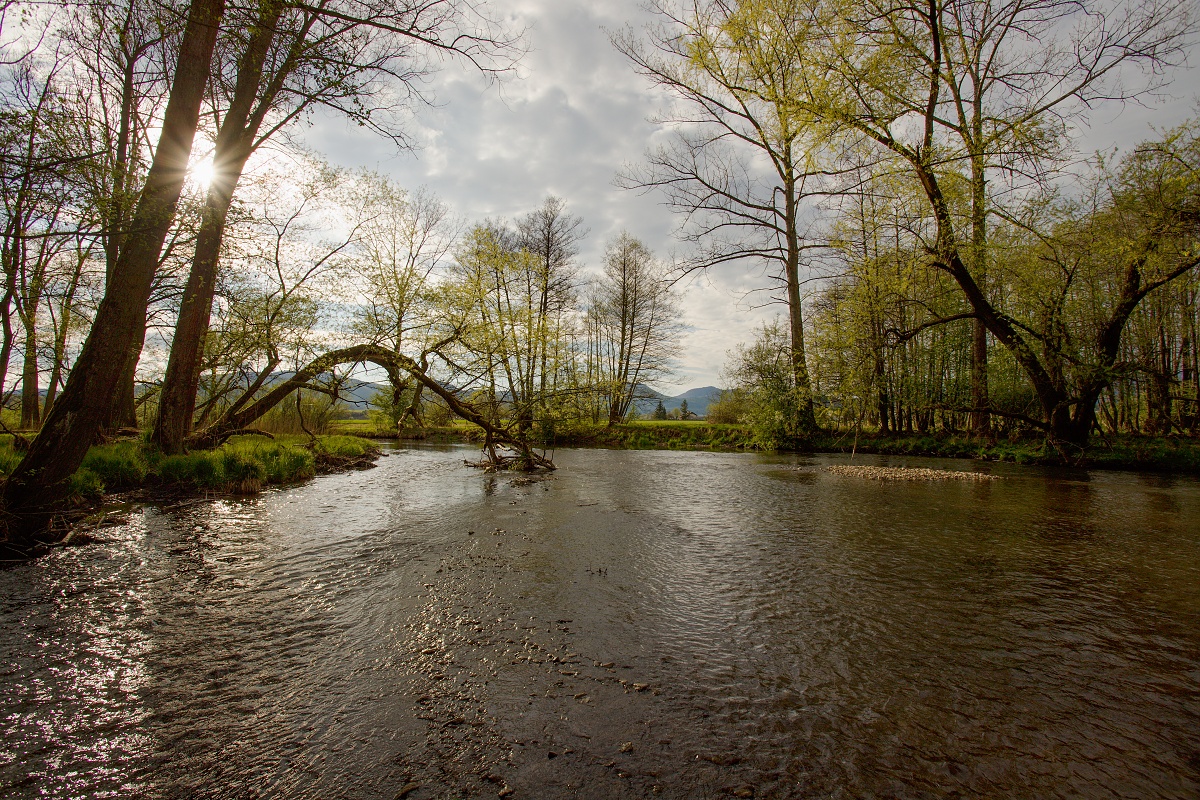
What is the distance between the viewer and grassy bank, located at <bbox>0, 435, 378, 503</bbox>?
616 centimetres

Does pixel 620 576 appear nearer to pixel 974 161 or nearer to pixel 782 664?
pixel 782 664

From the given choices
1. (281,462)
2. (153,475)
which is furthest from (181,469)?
(281,462)

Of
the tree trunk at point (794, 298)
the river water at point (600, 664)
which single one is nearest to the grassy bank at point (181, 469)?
the river water at point (600, 664)

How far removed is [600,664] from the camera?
8.43 ft

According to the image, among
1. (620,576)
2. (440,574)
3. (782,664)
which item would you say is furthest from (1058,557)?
(440,574)

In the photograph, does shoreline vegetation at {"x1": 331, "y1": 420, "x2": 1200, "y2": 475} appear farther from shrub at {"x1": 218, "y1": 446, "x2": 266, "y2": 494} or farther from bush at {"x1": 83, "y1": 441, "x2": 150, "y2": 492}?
bush at {"x1": 83, "y1": 441, "x2": 150, "y2": 492}

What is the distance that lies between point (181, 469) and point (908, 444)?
61.5 feet

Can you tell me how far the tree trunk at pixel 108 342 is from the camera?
4.57 metres

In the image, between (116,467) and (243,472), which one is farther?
(243,472)

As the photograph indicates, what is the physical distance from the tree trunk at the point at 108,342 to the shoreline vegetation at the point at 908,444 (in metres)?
8.69

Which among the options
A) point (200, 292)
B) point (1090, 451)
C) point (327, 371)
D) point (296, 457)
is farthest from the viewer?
point (1090, 451)

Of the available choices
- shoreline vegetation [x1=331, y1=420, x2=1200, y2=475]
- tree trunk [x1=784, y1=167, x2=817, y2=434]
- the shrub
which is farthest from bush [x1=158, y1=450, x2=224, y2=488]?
tree trunk [x1=784, y1=167, x2=817, y2=434]

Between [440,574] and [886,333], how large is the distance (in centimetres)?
1194

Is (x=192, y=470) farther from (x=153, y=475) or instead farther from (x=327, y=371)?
(x=327, y=371)
